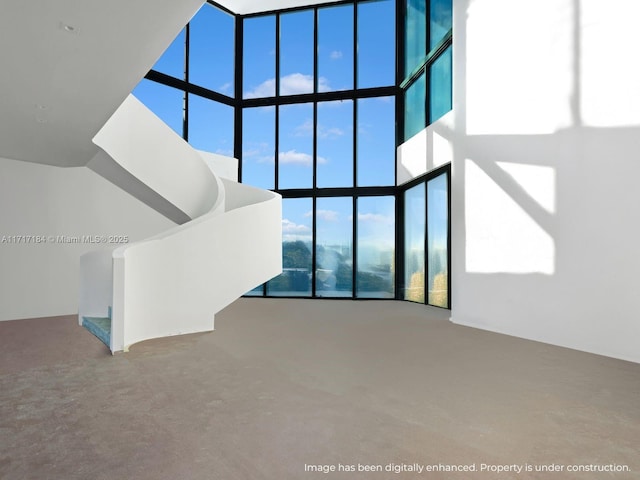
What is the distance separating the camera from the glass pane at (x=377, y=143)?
9907mm

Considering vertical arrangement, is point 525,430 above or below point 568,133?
below

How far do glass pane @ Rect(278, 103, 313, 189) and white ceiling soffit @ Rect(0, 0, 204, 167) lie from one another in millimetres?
5395

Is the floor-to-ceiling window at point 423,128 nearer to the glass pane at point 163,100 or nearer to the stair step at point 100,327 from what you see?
the glass pane at point 163,100

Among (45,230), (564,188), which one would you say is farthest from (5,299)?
(564,188)

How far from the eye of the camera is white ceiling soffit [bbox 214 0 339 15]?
10.3 meters

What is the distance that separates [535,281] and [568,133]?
66.0 inches

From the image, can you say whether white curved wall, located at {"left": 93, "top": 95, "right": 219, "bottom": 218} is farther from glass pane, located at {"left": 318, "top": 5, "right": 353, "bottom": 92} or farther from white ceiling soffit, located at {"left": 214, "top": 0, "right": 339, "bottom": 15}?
white ceiling soffit, located at {"left": 214, "top": 0, "right": 339, "bottom": 15}

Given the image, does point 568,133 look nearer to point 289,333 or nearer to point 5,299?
point 289,333

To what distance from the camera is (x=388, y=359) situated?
158 inches

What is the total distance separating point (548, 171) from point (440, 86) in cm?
373

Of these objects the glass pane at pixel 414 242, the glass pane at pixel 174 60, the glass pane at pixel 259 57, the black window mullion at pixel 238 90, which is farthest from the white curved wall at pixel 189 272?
the glass pane at pixel 259 57

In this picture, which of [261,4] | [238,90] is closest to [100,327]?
[238,90]

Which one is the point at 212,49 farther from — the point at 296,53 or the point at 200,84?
the point at 296,53

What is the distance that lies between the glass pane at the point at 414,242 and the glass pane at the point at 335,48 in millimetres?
3185
